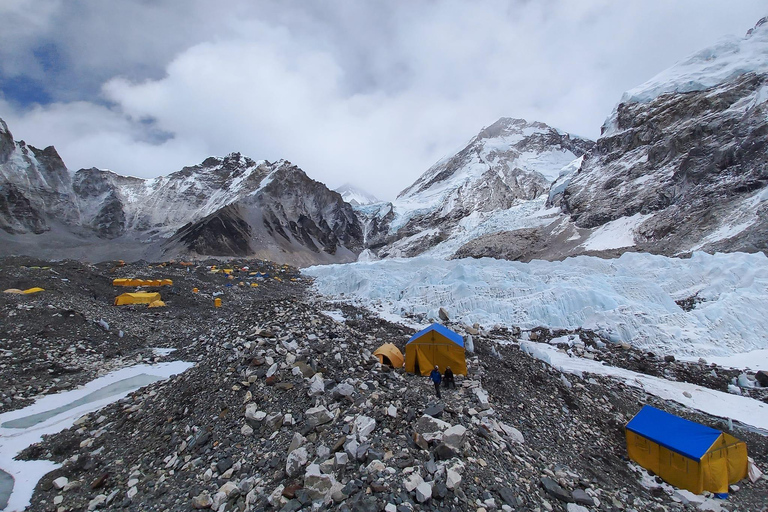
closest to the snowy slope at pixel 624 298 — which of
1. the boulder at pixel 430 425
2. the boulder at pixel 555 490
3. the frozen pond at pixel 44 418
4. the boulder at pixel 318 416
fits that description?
the boulder at pixel 555 490

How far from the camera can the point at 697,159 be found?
156 ft

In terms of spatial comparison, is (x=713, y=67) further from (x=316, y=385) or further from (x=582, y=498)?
(x=316, y=385)

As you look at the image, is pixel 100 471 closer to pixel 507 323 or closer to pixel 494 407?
pixel 494 407

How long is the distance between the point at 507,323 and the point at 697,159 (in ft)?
163

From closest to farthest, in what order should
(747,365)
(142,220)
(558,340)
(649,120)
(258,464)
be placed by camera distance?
(258,464), (747,365), (558,340), (649,120), (142,220)

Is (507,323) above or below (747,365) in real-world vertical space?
above

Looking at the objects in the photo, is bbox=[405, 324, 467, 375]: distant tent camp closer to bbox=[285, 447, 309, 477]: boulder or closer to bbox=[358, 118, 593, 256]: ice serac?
bbox=[285, 447, 309, 477]: boulder

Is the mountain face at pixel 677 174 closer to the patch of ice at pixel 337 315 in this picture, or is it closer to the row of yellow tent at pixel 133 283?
the patch of ice at pixel 337 315

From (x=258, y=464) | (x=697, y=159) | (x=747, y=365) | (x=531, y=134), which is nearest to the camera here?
(x=258, y=464)

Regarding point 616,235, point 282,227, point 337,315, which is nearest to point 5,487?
point 337,315

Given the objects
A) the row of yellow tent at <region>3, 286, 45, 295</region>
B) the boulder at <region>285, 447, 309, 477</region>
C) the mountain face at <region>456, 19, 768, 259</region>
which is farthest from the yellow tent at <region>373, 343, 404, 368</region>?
the mountain face at <region>456, 19, 768, 259</region>

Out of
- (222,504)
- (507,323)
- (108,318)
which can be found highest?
(108,318)

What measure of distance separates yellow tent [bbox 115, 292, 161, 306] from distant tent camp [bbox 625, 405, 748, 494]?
77.1ft

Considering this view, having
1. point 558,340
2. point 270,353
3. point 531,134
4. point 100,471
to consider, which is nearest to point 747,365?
point 558,340
